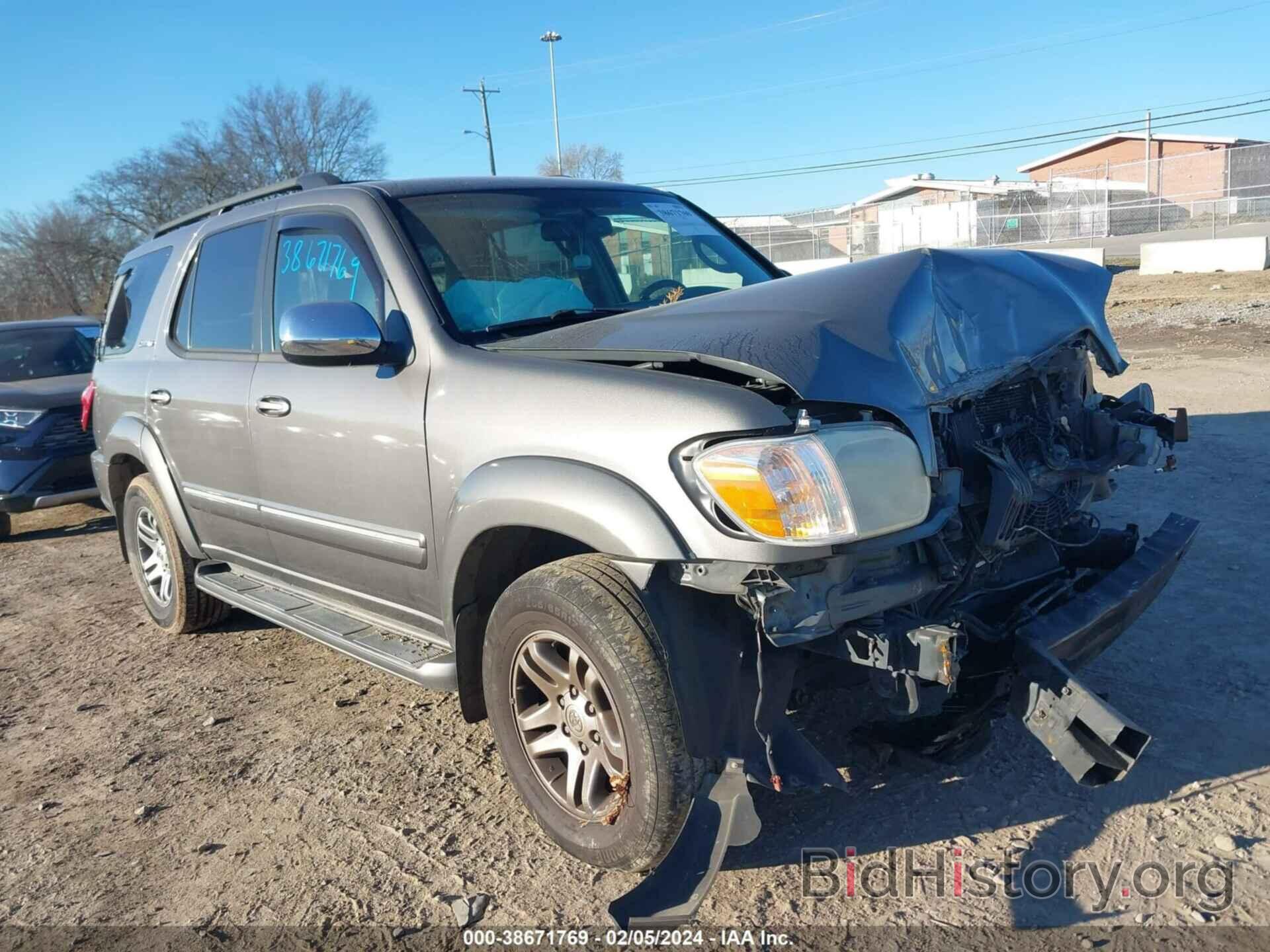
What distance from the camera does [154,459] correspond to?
15.5 feet

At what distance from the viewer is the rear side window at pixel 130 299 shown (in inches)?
200

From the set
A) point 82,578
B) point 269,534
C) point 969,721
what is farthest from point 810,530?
point 82,578

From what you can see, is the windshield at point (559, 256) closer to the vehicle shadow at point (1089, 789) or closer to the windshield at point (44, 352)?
the vehicle shadow at point (1089, 789)

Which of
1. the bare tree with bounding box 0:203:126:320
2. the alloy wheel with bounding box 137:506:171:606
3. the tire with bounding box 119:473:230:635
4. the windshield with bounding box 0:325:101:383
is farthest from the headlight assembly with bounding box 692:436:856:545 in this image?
the bare tree with bounding box 0:203:126:320

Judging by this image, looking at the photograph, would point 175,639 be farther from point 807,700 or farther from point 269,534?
point 807,700

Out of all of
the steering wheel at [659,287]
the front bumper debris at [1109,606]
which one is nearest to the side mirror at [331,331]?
the steering wheel at [659,287]

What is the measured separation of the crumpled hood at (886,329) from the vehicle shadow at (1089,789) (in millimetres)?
1128

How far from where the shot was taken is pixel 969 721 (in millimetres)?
2705

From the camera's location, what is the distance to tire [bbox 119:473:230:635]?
4859mm

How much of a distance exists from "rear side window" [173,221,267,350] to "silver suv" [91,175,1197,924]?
0.06 m

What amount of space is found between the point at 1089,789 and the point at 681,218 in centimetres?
279

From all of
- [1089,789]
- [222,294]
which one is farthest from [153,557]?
[1089,789]

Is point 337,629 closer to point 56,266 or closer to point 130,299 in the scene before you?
point 130,299

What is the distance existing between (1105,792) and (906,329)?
1.53 meters
